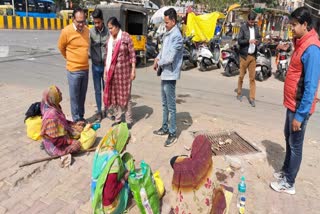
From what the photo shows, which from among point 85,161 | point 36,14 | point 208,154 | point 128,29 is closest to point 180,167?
point 208,154

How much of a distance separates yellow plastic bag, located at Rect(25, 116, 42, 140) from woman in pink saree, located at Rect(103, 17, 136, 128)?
3.46 feet

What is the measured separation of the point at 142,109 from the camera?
5.76 metres

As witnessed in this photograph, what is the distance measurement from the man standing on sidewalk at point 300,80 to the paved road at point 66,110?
157 cm

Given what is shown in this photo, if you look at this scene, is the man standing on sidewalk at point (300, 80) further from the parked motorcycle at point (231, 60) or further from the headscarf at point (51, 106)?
the parked motorcycle at point (231, 60)

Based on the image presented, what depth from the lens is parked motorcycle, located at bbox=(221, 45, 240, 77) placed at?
9398mm

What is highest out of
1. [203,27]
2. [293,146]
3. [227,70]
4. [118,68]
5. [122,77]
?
[203,27]

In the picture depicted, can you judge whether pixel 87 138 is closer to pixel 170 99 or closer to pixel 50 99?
pixel 50 99

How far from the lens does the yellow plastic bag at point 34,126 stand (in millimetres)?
3783

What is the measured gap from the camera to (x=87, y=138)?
3.78 meters

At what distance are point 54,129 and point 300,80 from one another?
269cm

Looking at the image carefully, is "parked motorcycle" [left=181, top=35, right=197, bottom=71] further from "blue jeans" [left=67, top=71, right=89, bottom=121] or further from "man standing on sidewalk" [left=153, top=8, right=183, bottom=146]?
"man standing on sidewalk" [left=153, top=8, right=183, bottom=146]

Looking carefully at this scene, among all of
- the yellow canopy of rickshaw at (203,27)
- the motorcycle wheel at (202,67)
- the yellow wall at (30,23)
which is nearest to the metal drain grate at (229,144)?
the motorcycle wheel at (202,67)

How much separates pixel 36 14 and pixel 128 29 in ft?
65.0

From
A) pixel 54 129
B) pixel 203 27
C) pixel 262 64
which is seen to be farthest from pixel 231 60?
pixel 54 129
